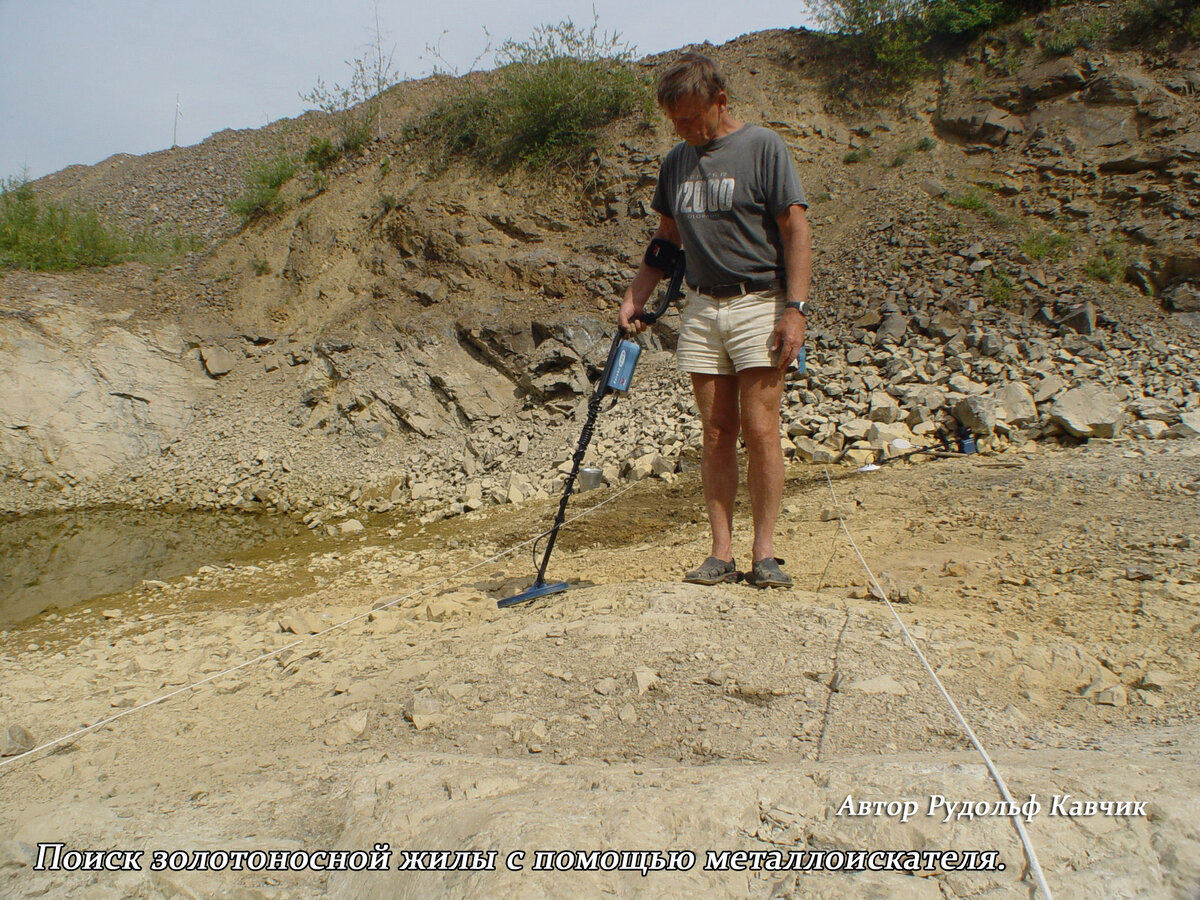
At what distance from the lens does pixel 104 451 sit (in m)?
8.62

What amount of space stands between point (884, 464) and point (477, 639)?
12.3ft

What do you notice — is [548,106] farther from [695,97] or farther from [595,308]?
[695,97]

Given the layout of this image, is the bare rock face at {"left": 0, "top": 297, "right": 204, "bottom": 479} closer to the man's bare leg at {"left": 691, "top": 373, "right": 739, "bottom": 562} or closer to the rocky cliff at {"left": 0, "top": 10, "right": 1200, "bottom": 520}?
the rocky cliff at {"left": 0, "top": 10, "right": 1200, "bottom": 520}

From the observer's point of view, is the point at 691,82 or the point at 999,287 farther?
the point at 999,287

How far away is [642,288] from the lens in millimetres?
3166

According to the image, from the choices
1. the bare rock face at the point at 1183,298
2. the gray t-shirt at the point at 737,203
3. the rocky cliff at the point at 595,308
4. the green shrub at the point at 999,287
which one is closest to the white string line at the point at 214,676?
the gray t-shirt at the point at 737,203

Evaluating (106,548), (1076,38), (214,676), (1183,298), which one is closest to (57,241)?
(106,548)

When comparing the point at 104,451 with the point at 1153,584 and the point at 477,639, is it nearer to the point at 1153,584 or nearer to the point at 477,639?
the point at 477,639

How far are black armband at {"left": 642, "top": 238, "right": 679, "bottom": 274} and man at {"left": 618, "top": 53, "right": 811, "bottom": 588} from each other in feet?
0.55

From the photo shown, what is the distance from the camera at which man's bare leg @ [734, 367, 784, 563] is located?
280 centimetres

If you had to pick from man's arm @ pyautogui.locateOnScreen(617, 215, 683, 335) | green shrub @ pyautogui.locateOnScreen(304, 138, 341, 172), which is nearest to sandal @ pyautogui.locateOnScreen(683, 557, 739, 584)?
man's arm @ pyautogui.locateOnScreen(617, 215, 683, 335)

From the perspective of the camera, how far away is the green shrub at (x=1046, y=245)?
7715 millimetres

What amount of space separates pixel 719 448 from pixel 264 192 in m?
11.0

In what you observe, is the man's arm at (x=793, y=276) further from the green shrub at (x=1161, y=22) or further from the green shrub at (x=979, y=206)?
the green shrub at (x=1161, y=22)
